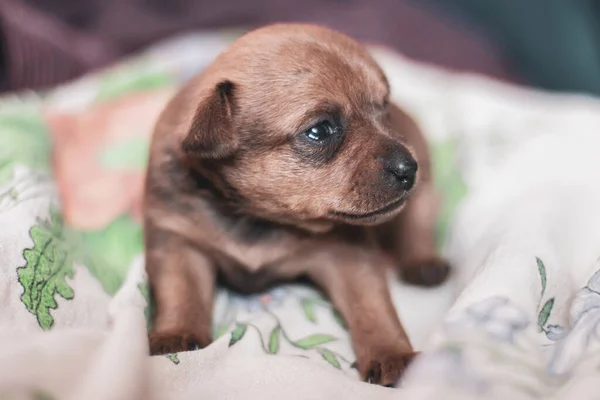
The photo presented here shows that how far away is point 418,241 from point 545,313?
826 millimetres

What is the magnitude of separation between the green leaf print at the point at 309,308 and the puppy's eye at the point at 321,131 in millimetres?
626

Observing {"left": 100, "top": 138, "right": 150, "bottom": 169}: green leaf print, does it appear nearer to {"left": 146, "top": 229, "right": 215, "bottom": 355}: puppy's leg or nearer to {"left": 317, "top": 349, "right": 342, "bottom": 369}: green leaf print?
{"left": 146, "top": 229, "right": 215, "bottom": 355}: puppy's leg

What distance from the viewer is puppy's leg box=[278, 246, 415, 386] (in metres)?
2.03

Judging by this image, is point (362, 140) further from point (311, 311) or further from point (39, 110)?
point (39, 110)

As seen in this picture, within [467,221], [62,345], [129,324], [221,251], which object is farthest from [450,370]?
[467,221]

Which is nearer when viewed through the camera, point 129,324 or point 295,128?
point 129,324

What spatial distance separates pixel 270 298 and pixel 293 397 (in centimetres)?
81

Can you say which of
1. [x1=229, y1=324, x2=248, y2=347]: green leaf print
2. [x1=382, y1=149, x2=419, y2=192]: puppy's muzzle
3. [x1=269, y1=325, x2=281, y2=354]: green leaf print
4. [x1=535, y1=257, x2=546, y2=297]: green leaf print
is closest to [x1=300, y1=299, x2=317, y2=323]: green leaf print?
[x1=269, y1=325, x2=281, y2=354]: green leaf print

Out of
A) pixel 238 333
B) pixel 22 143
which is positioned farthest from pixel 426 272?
pixel 22 143

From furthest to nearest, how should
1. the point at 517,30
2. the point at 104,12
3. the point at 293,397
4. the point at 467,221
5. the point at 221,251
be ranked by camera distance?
1. the point at 517,30
2. the point at 104,12
3. the point at 467,221
4. the point at 221,251
5. the point at 293,397

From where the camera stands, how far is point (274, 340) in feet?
7.47

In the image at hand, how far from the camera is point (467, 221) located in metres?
2.84

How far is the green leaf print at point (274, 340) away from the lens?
222 centimetres

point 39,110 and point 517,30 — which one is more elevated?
point 517,30
